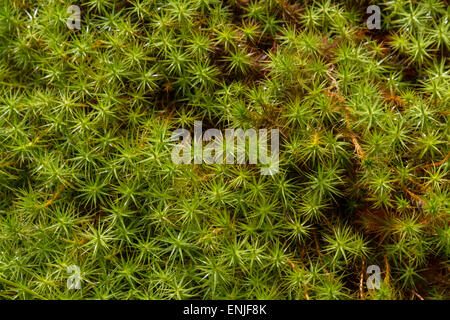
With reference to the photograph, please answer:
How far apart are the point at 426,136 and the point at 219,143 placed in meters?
0.71

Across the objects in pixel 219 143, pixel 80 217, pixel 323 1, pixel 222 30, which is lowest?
pixel 80 217

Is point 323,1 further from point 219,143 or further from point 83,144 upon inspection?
point 83,144

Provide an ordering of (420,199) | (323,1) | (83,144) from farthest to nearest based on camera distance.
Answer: (323,1) < (83,144) < (420,199)

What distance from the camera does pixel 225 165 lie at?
1.62m

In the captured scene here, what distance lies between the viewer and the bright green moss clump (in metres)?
1.60

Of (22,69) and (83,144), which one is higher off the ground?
(22,69)

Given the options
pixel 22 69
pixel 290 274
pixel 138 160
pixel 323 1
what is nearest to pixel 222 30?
pixel 323 1

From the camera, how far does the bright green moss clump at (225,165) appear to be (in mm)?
1597

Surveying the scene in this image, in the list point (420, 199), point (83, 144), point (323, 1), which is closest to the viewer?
point (420, 199)

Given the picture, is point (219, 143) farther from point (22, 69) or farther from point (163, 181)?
point (22, 69)

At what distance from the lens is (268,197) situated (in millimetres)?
1617

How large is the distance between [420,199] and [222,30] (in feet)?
2.99

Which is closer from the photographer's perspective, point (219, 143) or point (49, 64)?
point (219, 143)

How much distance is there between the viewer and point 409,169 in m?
1.62
